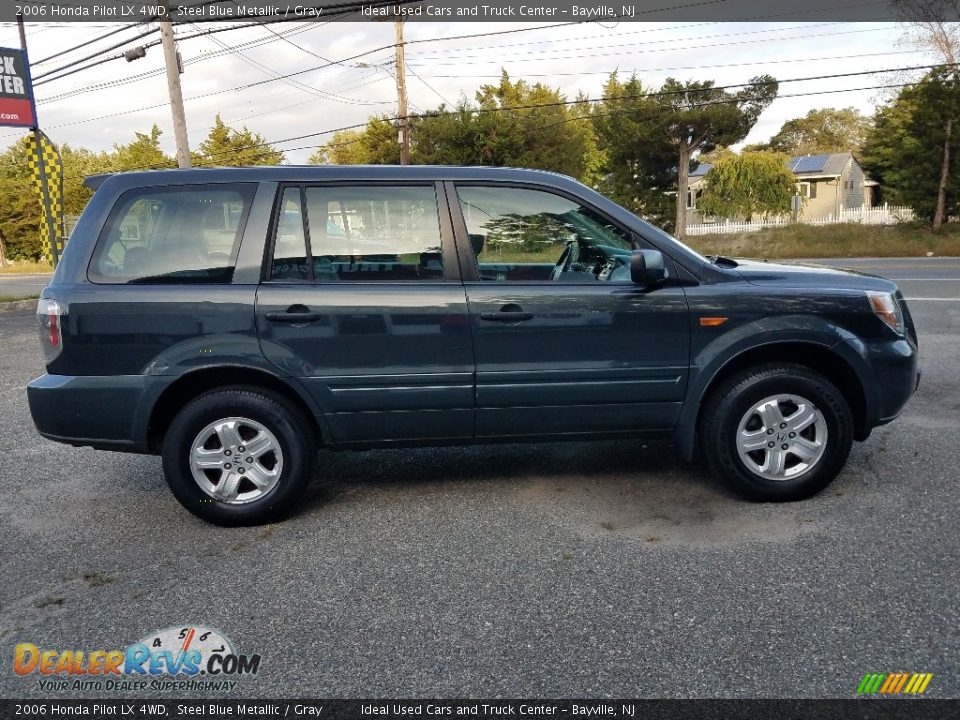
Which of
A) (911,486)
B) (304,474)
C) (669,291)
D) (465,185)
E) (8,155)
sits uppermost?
(8,155)

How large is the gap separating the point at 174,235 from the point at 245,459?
1.21 meters

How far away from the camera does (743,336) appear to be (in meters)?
3.79

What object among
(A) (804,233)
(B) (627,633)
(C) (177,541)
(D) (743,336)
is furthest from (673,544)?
(A) (804,233)

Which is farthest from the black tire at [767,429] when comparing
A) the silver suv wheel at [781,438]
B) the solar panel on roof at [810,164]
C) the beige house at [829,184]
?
the solar panel on roof at [810,164]

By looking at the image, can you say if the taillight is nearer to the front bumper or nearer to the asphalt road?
the asphalt road

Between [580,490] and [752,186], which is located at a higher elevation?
[752,186]

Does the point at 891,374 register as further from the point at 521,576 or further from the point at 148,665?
the point at 148,665

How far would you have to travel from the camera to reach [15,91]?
56.9ft

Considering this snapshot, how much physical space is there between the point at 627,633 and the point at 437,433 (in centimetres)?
152

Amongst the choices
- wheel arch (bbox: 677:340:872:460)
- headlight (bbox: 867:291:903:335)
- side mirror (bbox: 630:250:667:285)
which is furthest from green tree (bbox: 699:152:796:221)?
side mirror (bbox: 630:250:667:285)

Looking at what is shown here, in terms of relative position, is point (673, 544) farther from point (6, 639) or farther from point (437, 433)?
point (6, 639)

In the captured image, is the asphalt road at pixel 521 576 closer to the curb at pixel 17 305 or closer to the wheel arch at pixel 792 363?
the wheel arch at pixel 792 363

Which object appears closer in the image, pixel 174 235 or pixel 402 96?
pixel 174 235

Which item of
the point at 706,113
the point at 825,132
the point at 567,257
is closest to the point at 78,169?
the point at 706,113
